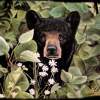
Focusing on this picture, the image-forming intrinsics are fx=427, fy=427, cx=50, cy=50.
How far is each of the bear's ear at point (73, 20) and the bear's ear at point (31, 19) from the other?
83 mm

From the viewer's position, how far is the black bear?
111 cm

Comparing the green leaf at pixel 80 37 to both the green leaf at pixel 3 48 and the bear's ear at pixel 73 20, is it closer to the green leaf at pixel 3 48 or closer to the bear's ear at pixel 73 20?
the bear's ear at pixel 73 20

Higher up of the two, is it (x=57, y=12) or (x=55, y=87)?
(x=57, y=12)

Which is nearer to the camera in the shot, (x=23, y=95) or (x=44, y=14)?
(x=23, y=95)

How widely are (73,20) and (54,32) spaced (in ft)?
0.22

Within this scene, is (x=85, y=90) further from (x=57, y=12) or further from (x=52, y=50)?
(x=57, y=12)

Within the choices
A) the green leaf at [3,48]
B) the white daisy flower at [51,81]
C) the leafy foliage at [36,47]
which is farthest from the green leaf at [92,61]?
the green leaf at [3,48]

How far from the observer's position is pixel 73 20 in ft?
3.76

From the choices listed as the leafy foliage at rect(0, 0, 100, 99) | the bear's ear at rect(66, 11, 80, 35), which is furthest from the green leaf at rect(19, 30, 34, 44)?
the bear's ear at rect(66, 11, 80, 35)

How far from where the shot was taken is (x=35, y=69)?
3.66 feet

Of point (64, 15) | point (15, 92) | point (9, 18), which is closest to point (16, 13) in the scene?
point (9, 18)

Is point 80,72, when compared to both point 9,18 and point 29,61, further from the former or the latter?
point 9,18

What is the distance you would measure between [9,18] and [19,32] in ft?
0.19

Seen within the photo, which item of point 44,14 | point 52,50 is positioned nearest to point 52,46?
point 52,50
